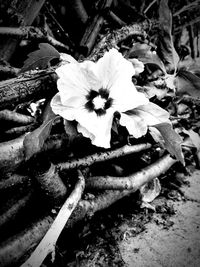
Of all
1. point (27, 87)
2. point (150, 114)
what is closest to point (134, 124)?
point (150, 114)

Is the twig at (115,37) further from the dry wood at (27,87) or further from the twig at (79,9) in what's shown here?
the twig at (79,9)

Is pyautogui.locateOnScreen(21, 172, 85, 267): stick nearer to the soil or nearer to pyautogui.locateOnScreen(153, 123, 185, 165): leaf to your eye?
the soil

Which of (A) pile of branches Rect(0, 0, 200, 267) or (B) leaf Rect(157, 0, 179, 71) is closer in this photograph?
(A) pile of branches Rect(0, 0, 200, 267)

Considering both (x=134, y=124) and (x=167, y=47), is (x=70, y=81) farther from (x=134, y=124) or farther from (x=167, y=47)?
(x=167, y=47)

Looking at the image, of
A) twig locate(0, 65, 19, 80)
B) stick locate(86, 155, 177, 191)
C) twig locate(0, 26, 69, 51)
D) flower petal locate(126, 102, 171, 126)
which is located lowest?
stick locate(86, 155, 177, 191)

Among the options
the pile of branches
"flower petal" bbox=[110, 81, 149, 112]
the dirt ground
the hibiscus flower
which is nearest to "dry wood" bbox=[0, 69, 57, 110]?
the pile of branches

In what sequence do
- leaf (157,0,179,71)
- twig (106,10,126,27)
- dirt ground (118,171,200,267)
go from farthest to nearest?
twig (106,10,126,27), leaf (157,0,179,71), dirt ground (118,171,200,267)

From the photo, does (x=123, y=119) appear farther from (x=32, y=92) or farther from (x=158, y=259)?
(x=158, y=259)

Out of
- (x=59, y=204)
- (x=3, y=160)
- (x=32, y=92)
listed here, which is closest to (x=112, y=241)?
(x=59, y=204)
